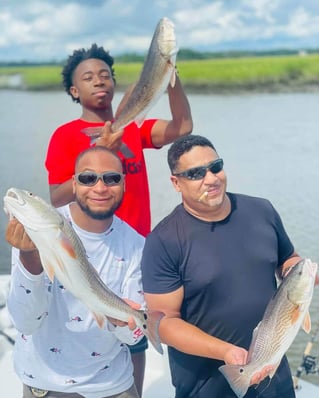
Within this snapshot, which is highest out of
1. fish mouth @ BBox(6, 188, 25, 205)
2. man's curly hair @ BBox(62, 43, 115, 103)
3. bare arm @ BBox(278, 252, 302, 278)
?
man's curly hair @ BBox(62, 43, 115, 103)

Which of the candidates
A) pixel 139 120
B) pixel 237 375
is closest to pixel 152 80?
pixel 139 120

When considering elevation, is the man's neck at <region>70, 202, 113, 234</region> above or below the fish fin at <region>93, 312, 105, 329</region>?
above

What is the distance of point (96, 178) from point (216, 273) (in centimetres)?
69

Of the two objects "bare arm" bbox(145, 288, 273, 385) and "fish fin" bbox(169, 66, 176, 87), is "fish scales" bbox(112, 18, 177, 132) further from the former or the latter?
"bare arm" bbox(145, 288, 273, 385)

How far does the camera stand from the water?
489 inches

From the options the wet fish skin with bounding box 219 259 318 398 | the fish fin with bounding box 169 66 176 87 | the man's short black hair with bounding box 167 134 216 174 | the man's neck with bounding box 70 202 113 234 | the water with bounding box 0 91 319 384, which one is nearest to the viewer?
the wet fish skin with bounding box 219 259 318 398

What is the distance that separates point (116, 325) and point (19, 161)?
16467 mm

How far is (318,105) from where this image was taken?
2941 cm

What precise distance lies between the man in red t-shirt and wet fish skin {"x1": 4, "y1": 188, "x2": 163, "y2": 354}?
2.81 ft

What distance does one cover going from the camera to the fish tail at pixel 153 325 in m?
2.79

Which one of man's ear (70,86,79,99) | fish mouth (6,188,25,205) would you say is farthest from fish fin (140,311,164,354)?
man's ear (70,86,79,99)

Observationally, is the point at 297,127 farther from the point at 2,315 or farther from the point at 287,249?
the point at 287,249

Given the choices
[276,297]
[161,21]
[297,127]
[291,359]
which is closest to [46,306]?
[276,297]

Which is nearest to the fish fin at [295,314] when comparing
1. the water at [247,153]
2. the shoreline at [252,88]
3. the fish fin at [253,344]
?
the fish fin at [253,344]
